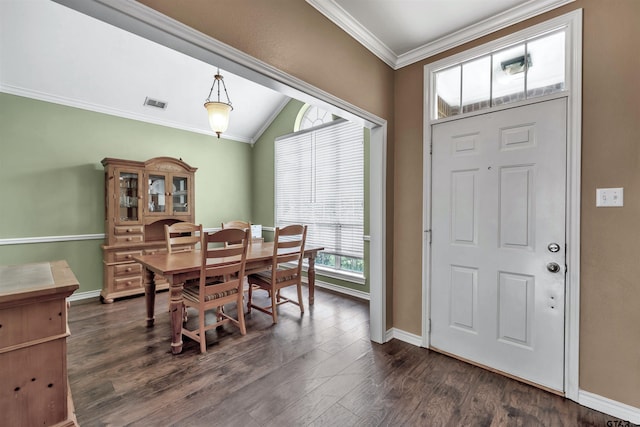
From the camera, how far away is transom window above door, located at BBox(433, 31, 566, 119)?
1.93m

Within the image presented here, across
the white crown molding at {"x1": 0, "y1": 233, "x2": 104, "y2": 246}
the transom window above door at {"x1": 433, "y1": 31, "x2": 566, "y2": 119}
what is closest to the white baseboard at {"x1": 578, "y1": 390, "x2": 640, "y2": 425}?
the transom window above door at {"x1": 433, "y1": 31, "x2": 566, "y2": 119}

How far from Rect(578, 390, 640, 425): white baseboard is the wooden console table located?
9.64 feet

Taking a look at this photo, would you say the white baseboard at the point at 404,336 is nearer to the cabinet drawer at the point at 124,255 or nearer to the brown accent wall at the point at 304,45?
the brown accent wall at the point at 304,45

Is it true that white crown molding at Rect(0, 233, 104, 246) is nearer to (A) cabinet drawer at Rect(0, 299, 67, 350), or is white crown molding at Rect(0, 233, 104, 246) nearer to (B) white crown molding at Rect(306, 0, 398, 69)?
(A) cabinet drawer at Rect(0, 299, 67, 350)

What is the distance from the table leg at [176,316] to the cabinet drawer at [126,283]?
6.22ft

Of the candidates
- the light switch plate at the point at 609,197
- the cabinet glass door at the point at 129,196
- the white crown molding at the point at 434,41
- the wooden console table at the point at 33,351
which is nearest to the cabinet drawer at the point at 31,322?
the wooden console table at the point at 33,351

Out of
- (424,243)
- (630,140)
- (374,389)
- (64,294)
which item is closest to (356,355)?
(374,389)

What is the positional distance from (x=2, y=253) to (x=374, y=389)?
14.1 feet

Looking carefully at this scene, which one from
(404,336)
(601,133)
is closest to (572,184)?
(601,133)

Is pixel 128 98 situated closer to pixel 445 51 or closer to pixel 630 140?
pixel 445 51

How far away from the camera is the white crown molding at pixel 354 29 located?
1954 millimetres

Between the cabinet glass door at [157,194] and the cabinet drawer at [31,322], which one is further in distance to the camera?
the cabinet glass door at [157,194]

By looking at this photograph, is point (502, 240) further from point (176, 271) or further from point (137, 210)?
point (137, 210)

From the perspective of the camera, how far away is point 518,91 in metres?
2.05
